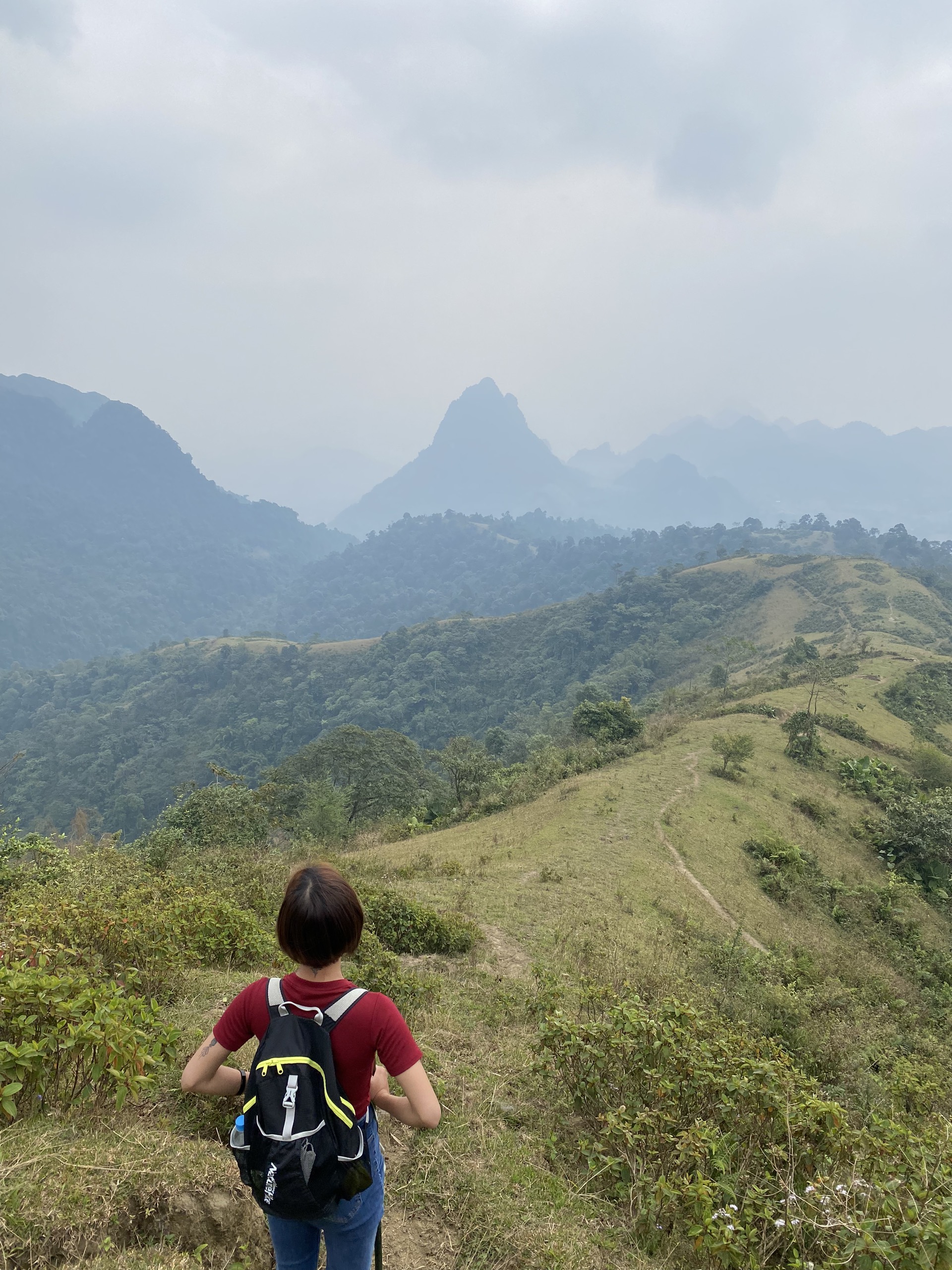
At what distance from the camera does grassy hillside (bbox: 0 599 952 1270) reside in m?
2.88

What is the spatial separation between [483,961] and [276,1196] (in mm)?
7322

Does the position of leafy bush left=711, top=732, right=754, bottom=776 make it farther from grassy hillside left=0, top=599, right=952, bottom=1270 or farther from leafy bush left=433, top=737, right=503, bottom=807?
leafy bush left=433, top=737, right=503, bottom=807

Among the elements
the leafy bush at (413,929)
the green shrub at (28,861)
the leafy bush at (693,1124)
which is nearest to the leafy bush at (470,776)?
the leafy bush at (413,929)

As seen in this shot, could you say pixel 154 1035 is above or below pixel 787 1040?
above

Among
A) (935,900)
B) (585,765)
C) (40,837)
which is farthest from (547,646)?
(40,837)

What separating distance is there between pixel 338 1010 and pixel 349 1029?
8 centimetres

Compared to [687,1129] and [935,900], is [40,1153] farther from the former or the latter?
[935,900]

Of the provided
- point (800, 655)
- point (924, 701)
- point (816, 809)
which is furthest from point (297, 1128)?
point (800, 655)

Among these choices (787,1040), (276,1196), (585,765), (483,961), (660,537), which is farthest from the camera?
(660,537)

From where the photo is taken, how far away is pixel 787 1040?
286 inches

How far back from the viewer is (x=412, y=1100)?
2.08 metres

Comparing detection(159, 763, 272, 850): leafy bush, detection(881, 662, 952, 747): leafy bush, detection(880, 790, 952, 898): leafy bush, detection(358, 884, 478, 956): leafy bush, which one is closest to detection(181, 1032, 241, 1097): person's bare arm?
detection(358, 884, 478, 956): leafy bush

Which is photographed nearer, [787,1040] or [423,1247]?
[423,1247]

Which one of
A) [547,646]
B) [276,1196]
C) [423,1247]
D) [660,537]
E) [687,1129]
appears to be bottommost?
[547,646]
